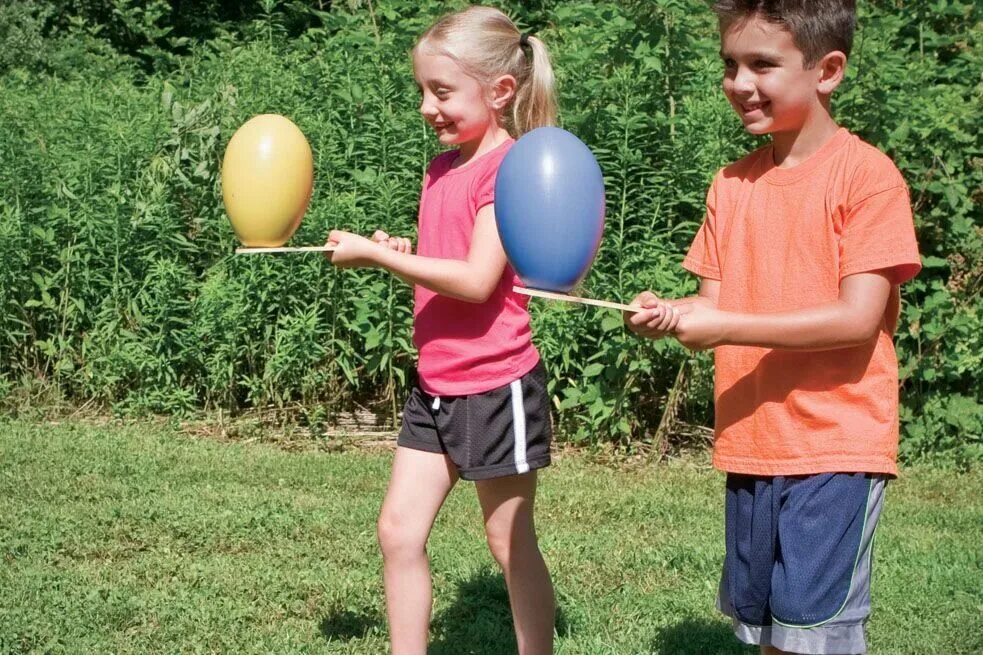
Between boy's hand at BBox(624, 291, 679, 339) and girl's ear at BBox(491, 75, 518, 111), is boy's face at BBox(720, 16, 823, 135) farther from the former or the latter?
girl's ear at BBox(491, 75, 518, 111)

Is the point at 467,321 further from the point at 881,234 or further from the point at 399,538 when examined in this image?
the point at 881,234

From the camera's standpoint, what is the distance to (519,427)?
10.0 ft

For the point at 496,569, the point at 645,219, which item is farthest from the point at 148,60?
the point at 496,569

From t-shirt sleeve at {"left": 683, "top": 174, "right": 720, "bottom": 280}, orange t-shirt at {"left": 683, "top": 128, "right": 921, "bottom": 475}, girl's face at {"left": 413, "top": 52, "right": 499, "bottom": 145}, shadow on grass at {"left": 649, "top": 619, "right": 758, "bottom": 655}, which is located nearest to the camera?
orange t-shirt at {"left": 683, "top": 128, "right": 921, "bottom": 475}

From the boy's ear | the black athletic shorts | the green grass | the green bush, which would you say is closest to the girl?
the black athletic shorts

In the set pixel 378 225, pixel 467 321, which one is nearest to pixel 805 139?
pixel 467 321

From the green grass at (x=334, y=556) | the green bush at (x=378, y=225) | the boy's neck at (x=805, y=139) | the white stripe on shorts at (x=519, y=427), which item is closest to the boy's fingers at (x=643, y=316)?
the boy's neck at (x=805, y=139)

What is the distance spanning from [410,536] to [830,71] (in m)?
1.43

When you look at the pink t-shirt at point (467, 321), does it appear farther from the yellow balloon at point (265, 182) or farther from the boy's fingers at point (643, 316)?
the boy's fingers at point (643, 316)

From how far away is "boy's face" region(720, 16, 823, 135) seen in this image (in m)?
2.46

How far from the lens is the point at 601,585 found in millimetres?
4141

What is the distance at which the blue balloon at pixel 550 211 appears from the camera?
2.57 metres

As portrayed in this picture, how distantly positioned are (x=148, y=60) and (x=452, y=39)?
39.0 ft

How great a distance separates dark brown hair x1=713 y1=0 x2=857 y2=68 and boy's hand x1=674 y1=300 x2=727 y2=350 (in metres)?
0.53
